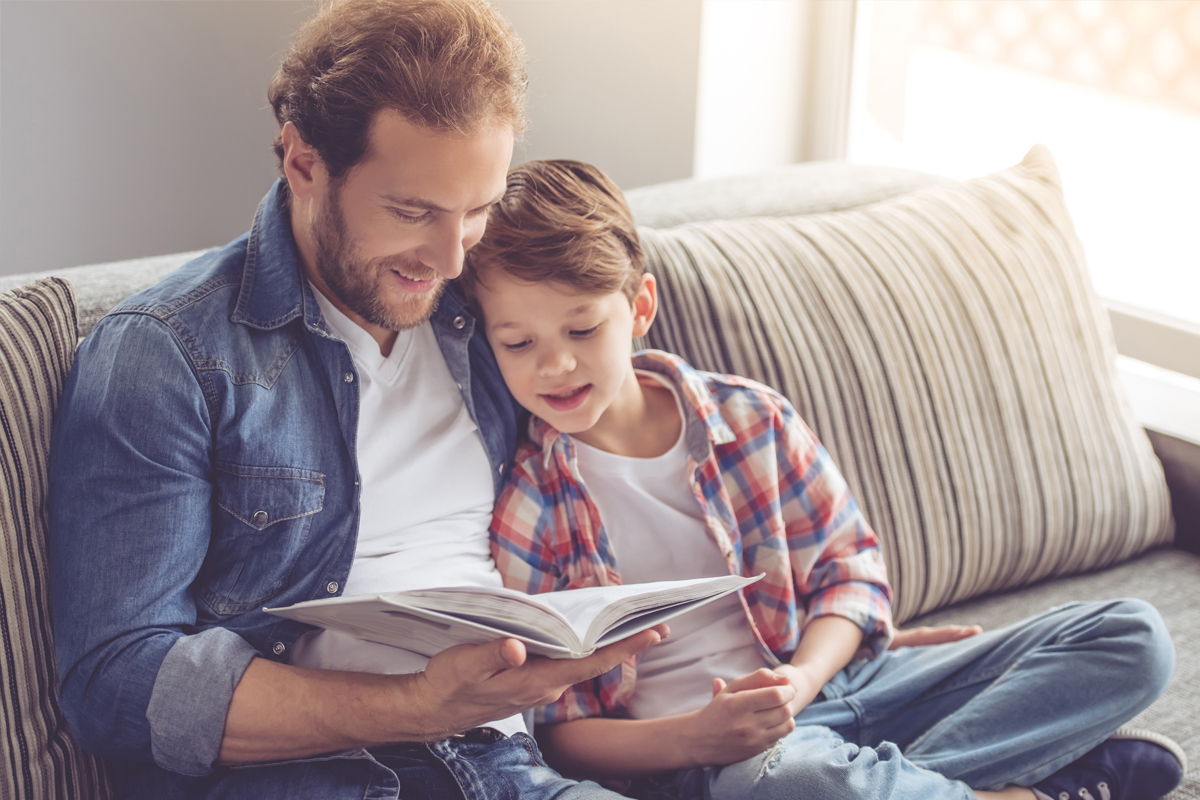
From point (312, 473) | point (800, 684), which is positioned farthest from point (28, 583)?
point (800, 684)

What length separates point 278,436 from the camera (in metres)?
1.06

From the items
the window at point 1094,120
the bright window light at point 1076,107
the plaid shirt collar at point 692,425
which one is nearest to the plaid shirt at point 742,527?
the plaid shirt collar at point 692,425

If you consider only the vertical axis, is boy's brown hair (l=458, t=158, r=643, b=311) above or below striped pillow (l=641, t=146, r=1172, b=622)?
above

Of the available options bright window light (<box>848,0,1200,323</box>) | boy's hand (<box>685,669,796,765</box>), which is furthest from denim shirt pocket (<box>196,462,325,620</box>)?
bright window light (<box>848,0,1200,323</box>)

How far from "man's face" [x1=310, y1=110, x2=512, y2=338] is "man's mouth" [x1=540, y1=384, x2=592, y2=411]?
0.19m

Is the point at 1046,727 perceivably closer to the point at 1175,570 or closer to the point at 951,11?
the point at 1175,570

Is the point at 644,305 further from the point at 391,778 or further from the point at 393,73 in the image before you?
the point at 391,778

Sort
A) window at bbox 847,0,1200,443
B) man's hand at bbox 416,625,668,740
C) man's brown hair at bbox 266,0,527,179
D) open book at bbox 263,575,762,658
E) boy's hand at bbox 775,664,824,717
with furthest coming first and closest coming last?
window at bbox 847,0,1200,443
boy's hand at bbox 775,664,824,717
man's brown hair at bbox 266,0,527,179
man's hand at bbox 416,625,668,740
open book at bbox 263,575,762,658

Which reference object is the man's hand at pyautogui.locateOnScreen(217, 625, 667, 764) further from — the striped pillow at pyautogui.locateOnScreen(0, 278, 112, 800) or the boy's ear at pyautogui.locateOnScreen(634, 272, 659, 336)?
the boy's ear at pyautogui.locateOnScreen(634, 272, 659, 336)

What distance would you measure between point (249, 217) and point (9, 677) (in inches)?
42.9

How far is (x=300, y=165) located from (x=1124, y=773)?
1228 millimetres

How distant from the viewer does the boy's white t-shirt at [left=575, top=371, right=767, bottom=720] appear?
123 cm

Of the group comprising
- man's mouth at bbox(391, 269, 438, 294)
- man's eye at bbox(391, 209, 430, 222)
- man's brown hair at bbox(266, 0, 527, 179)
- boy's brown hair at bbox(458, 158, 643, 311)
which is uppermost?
man's brown hair at bbox(266, 0, 527, 179)

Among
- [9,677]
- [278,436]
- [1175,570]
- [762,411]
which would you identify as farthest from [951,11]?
[9,677]
